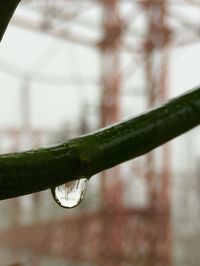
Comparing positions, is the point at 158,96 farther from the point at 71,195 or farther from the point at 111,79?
the point at 71,195

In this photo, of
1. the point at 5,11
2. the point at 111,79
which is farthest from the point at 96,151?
the point at 111,79

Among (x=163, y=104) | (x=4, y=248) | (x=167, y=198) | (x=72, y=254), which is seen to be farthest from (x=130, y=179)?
(x=163, y=104)

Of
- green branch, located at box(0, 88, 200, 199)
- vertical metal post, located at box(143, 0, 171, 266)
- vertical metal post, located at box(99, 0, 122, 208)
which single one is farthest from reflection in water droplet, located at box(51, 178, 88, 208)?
vertical metal post, located at box(99, 0, 122, 208)

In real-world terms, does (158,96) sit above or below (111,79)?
below

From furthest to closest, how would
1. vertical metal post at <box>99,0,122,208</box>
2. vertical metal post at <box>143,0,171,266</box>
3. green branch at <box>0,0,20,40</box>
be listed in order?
vertical metal post at <box>99,0,122,208</box>, vertical metal post at <box>143,0,171,266</box>, green branch at <box>0,0,20,40</box>

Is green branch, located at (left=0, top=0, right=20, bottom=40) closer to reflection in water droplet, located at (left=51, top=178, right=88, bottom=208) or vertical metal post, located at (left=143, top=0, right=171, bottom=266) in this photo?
reflection in water droplet, located at (left=51, top=178, right=88, bottom=208)
